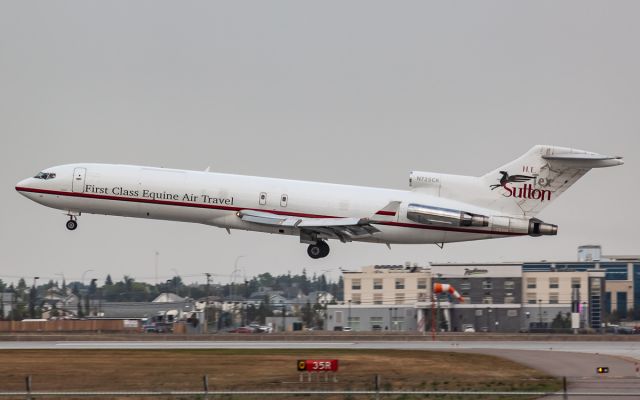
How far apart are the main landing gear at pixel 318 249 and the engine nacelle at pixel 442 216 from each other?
17.6 ft

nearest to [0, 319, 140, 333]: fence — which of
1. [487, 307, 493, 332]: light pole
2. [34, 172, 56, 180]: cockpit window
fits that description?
[34, 172, 56, 180]: cockpit window

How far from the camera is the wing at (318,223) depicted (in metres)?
57.4

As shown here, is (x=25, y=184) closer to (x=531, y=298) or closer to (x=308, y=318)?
(x=308, y=318)

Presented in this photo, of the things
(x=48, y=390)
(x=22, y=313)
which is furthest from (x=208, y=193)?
(x=22, y=313)

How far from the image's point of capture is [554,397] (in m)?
35.0

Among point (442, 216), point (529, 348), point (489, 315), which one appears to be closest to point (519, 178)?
point (442, 216)

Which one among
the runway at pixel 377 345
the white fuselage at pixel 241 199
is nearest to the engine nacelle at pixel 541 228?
the white fuselage at pixel 241 199

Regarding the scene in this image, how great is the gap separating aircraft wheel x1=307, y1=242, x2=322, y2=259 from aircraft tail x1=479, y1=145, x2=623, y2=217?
986 centimetres

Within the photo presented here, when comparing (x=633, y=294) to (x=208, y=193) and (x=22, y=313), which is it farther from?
(x=208, y=193)

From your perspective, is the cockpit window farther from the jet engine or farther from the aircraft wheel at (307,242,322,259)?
the jet engine

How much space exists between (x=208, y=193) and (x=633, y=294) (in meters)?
109

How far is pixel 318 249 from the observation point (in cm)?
5997

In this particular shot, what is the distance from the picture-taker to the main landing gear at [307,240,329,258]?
59969 mm

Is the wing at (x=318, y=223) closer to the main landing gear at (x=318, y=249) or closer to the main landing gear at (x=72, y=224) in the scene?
the main landing gear at (x=318, y=249)
